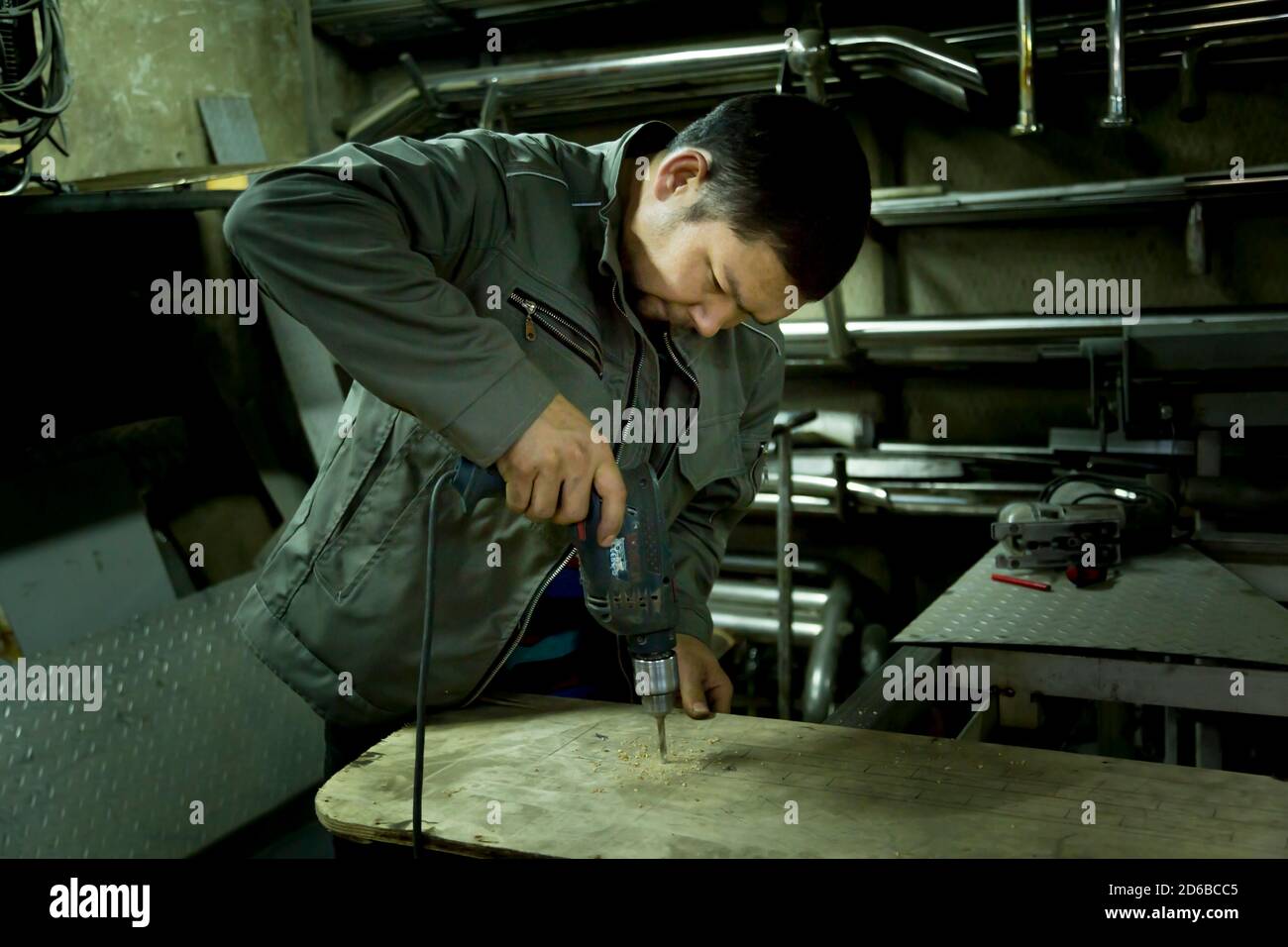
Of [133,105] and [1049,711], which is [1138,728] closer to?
[1049,711]

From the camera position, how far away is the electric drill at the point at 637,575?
1161mm

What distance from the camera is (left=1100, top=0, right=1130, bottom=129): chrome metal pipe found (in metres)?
2.28

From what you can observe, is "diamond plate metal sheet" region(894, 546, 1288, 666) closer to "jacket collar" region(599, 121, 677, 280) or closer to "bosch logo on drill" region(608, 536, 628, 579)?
"bosch logo on drill" region(608, 536, 628, 579)

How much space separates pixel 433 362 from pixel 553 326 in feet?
0.74

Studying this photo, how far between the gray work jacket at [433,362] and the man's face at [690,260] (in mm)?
34

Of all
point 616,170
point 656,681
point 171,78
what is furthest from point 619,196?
point 171,78

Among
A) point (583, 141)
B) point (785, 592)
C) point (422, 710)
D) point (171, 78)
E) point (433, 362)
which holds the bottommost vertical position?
point (785, 592)

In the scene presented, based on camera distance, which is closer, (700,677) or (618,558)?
(618,558)

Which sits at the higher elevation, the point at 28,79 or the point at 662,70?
the point at 662,70

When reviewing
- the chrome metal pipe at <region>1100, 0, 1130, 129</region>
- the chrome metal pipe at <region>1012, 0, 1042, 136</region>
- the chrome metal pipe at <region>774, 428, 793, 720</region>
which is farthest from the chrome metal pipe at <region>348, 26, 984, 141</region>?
the chrome metal pipe at <region>774, 428, 793, 720</region>

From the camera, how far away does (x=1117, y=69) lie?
230 centimetres

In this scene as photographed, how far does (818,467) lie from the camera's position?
124 inches

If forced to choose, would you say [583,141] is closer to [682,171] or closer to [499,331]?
[682,171]

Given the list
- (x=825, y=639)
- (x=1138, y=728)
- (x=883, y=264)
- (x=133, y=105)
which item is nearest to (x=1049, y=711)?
(x=1138, y=728)
